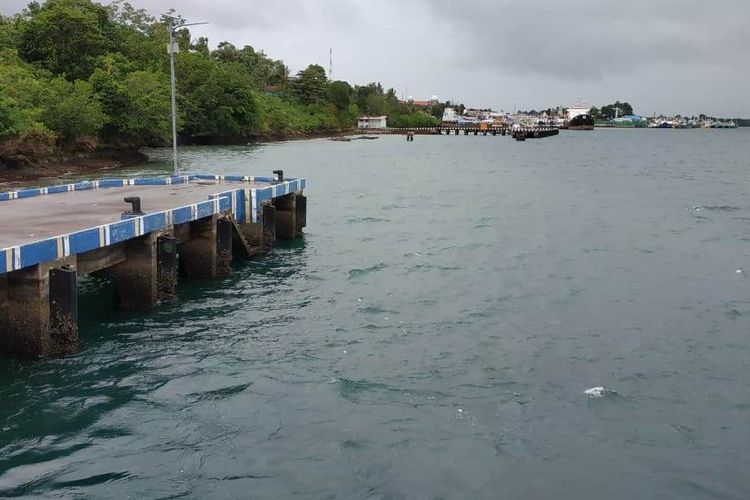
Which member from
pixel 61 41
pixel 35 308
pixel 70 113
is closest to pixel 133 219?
pixel 35 308

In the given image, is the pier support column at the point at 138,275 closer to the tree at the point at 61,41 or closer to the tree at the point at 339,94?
the tree at the point at 61,41

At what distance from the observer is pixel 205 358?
14.0m

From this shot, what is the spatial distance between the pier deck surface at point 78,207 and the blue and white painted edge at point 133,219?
2.70 ft

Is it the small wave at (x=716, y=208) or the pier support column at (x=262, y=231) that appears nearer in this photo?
the pier support column at (x=262, y=231)

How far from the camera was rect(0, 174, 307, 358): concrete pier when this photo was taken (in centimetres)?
1304

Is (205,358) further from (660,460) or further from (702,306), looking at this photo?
(702,306)

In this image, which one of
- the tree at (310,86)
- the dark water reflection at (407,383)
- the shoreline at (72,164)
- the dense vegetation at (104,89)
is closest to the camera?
the dark water reflection at (407,383)

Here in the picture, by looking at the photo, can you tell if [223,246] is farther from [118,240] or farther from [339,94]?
[339,94]

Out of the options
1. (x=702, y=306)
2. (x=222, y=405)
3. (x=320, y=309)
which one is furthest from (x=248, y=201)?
Result: (x=702, y=306)

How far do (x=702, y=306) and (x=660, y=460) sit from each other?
9346mm

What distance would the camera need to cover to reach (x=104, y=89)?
6438 centimetres

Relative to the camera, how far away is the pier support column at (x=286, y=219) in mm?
27438

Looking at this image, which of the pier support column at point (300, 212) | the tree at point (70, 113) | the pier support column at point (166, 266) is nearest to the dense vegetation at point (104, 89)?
the tree at point (70, 113)

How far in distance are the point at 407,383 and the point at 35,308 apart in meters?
7.04
